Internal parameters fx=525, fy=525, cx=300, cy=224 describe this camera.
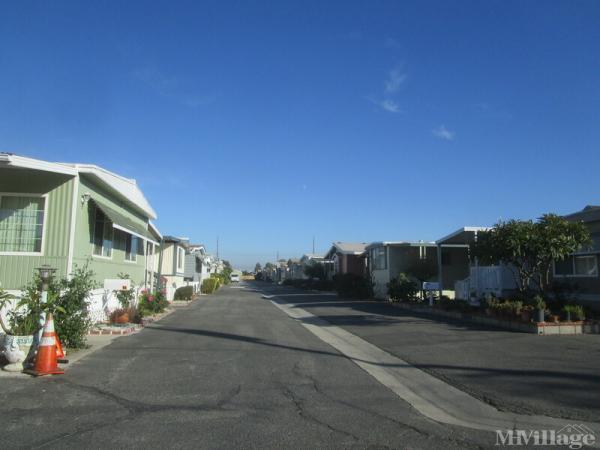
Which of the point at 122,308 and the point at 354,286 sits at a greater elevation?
the point at 354,286

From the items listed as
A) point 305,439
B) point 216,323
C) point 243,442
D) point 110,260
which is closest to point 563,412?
point 305,439

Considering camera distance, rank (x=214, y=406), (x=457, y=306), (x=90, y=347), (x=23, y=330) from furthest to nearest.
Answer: (x=457, y=306)
(x=90, y=347)
(x=23, y=330)
(x=214, y=406)

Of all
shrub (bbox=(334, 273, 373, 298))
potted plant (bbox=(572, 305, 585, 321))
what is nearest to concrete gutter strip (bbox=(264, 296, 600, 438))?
potted plant (bbox=(572, 305, 585, 321))

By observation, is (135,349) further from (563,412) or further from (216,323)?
(563,412)

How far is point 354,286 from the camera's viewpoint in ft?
109

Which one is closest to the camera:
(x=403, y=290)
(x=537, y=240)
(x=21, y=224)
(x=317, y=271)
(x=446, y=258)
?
(x=21, y=224)

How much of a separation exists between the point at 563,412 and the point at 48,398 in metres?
6.39

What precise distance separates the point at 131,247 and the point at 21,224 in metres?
7.01

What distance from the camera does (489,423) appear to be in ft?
19.4

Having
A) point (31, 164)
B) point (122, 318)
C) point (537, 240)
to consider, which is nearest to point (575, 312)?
point (537, 240)

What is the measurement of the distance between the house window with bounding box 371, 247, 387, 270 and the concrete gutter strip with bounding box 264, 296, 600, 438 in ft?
68.1

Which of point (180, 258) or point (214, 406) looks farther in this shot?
point (180, 258)

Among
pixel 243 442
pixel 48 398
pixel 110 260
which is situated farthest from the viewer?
pixel 110 260

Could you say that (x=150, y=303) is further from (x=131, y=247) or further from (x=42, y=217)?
(x=42, y=217)
